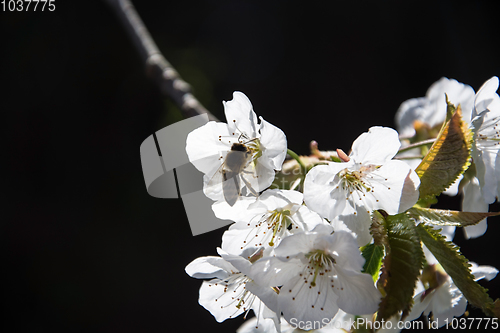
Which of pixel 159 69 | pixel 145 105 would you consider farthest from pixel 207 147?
pixel 145 105

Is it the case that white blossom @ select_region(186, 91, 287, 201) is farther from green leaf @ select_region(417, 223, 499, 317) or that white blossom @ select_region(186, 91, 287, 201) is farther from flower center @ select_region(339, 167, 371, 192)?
green leaf @ select_region(417, 223, 499, 317)

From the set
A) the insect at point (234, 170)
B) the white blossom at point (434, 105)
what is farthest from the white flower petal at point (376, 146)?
the white blossom at point (434, 105)

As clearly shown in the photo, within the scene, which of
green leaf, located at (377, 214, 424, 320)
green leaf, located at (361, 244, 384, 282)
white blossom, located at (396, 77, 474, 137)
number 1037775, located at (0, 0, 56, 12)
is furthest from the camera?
number 1037775, located at (0, 0, 56, 12)

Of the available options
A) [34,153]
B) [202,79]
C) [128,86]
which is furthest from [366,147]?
[34,153]

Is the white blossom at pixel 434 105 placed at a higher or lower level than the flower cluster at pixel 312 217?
higher

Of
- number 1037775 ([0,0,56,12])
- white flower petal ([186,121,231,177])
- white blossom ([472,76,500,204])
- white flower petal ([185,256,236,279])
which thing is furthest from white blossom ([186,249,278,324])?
number 1037775 ([0,0,56,12])

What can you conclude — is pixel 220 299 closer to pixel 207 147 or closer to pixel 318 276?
pixel 318 276

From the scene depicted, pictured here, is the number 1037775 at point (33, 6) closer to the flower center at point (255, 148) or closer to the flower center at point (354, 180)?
the flower center at point (255, 148)
